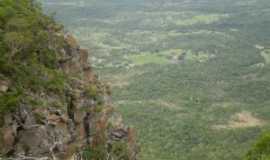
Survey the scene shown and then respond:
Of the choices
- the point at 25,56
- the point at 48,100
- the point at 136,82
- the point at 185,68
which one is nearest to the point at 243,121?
the point at 136,82

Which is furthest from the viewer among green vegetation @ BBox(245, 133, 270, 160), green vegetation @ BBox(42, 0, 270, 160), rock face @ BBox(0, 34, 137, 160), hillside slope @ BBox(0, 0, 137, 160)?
green vegetation @ BBox(42, 0, 270, 160)

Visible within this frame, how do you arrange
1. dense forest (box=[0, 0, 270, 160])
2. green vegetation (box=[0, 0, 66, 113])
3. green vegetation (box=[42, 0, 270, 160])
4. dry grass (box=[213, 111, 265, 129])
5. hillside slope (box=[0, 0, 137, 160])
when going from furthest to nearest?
dry grass (box=[213, 111, 265, 129]) < green vegetation (box=[42, 0, 270, 160]) < dense forest (box=[0, 0, 270, 160]) < green vegetation (box=[0, 0, 66, 113]) < hillside slope (box=[0, 0, 137, 160])

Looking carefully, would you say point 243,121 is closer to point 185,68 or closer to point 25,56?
point 185,68

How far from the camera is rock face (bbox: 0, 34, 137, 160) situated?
→ 2214cm

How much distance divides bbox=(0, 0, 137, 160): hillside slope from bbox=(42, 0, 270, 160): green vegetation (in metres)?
19.7

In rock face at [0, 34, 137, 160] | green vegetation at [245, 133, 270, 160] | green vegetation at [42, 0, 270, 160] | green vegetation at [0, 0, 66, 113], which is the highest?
green vegetation at [0, 0, 66, 113]

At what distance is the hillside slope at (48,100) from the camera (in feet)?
73.3

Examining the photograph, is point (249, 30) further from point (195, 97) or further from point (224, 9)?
point (195, 97)

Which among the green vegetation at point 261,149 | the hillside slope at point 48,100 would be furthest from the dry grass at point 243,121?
the hillside slope at point 48,100

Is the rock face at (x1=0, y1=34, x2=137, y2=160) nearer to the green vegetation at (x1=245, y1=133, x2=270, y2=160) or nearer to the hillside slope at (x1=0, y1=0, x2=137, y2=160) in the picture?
the hillside slope at (x1=0, y1=0, x2=137, y2=160)

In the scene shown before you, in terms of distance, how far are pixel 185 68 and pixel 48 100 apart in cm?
7912

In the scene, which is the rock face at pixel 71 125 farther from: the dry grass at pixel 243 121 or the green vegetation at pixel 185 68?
the dry grass at pixel 243 121

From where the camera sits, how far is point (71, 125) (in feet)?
83.8

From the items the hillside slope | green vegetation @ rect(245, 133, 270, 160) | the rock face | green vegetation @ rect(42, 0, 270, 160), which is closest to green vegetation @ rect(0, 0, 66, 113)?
the hillside slope
